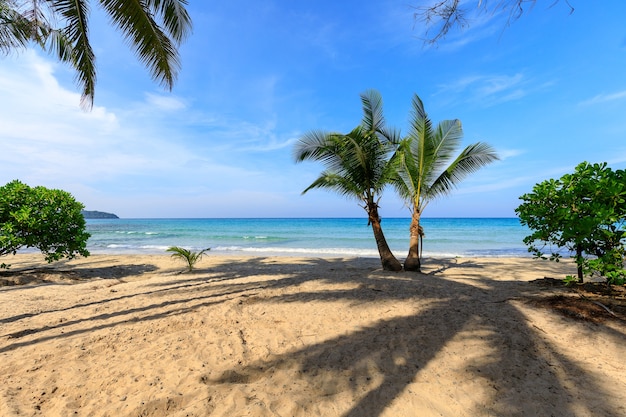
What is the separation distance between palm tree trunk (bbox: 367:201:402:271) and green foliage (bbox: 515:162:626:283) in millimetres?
4205

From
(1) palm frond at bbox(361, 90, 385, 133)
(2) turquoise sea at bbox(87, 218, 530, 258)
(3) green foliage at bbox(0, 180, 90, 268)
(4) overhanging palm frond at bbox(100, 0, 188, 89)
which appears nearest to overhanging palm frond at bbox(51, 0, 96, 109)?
(4) overhanging palm frond at bbox(100, 0, 188, 89)

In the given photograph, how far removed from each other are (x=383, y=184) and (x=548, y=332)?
20.3ft

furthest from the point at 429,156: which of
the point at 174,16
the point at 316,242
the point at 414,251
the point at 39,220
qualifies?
the point at 316,242

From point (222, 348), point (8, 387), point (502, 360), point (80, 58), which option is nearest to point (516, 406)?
point (502, 360)

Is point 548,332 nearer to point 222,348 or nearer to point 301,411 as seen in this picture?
point 301,411

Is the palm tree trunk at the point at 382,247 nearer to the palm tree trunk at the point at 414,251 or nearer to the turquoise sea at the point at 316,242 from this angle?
the palm tree trunk at the point at 414,251

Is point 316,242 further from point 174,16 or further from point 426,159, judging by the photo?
point 174,16

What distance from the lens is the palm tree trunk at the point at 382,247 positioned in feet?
30.1

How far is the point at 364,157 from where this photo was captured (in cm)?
904

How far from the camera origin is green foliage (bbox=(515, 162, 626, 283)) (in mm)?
3932

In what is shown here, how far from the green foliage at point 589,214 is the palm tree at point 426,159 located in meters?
3.67

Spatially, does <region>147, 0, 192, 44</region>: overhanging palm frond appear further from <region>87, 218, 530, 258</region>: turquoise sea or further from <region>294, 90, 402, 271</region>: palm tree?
<region>87, 218, 530, 258</region>: turquoise sea

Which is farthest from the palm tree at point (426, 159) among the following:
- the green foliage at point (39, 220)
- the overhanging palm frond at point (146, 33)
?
the green foliage at point (39, 220)

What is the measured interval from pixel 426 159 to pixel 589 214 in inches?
191
